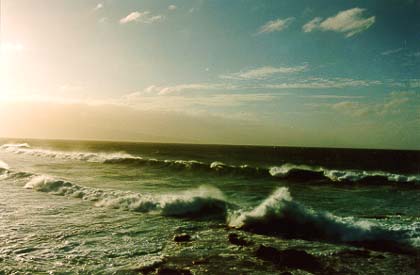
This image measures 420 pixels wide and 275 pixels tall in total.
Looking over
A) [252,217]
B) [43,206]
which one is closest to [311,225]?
[252,217]

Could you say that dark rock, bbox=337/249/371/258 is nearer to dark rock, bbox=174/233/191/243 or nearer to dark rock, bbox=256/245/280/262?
dark rock, bbox=256/245/280/262

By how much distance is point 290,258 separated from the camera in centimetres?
1068

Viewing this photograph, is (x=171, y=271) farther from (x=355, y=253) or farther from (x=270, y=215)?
(x=270, y=215)

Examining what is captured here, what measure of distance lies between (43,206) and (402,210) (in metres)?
19.3

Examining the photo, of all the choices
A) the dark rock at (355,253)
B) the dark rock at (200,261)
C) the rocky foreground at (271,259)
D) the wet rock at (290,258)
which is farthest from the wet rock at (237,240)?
the dark rock at (355,253)

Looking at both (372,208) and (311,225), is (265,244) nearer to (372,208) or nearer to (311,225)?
(311,225)

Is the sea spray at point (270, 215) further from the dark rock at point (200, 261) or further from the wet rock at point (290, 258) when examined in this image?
the dark rock at point (200, 261)

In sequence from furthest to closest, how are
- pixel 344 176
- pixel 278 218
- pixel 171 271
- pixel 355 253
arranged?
1. pixel 344 176
2. pixel 278 218
3. pixel 355 253
4. pixel 171 271

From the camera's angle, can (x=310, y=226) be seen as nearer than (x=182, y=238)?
No

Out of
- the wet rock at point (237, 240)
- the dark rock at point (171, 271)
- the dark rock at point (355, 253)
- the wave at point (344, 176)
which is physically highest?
the wave at point (344, 176)

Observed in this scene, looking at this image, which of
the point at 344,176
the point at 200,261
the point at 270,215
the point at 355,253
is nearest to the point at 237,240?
the point at 200,261

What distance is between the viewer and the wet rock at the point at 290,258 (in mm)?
10203

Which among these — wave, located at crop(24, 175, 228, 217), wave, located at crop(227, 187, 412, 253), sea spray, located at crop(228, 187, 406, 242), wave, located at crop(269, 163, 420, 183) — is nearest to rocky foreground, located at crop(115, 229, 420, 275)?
wave, located at crop(227, 187, 412, 253)

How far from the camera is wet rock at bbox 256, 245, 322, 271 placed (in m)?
10.2
